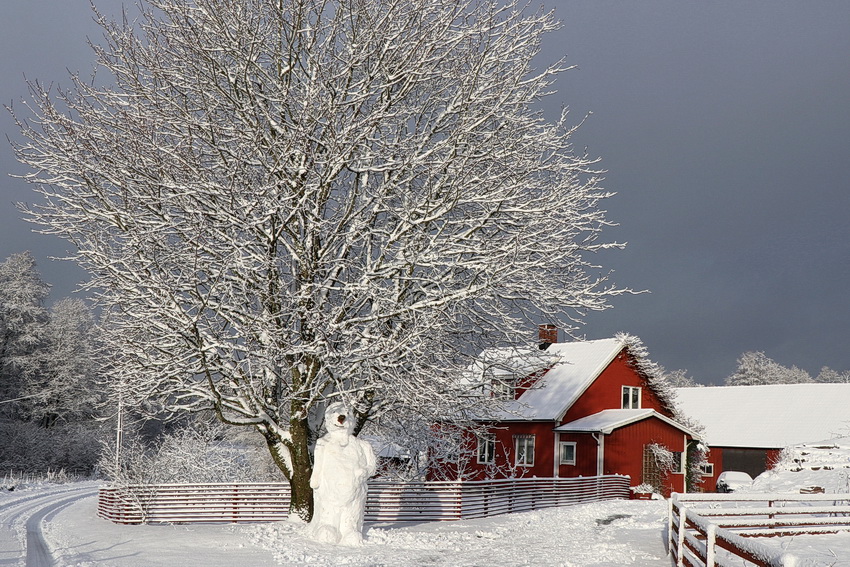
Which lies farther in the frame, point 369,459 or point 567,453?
point 567,453

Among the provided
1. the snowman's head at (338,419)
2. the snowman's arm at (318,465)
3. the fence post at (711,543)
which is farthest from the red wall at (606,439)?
the fence post at (711,543)

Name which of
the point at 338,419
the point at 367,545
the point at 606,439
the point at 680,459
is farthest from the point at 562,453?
the point at 338,419

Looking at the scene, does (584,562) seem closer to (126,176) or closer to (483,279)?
(483,279)

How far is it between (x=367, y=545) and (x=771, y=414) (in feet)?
116

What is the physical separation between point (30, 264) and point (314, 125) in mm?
39774

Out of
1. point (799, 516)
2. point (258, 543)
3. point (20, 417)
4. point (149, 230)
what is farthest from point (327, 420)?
point (20, 417)

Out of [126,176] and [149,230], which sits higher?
[126,176]

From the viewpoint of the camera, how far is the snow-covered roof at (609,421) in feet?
103

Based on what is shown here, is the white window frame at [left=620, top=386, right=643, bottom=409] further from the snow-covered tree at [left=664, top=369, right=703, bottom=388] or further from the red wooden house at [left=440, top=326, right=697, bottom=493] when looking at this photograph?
the snow-covered tree at [left=664, top=369, right=703, bottom=388]

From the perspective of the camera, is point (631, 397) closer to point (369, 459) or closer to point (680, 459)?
point (680, 459)

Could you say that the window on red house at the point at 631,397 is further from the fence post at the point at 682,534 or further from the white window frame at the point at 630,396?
the fence post at the point at 682,534

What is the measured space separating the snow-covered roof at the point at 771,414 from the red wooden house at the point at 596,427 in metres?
6.24

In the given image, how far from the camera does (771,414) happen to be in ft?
143

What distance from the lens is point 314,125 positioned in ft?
Answer: 48.2
